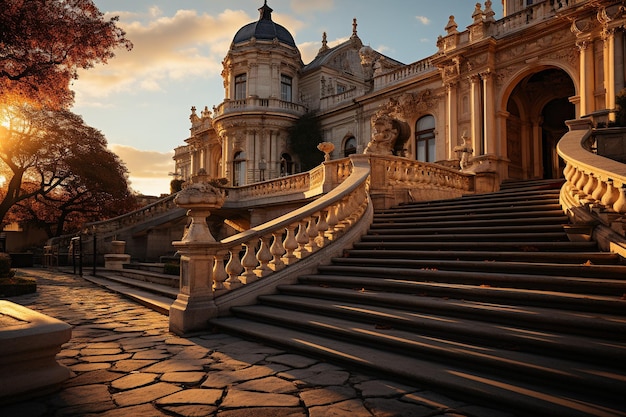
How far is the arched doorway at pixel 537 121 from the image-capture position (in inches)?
805

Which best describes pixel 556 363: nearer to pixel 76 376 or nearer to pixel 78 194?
pixel 76 376

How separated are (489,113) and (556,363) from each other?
18.0 meters

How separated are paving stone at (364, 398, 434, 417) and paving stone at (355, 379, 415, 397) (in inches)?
5.1

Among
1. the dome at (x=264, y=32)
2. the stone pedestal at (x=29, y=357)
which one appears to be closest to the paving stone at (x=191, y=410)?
the stone pedestal at (x=29, y=357)

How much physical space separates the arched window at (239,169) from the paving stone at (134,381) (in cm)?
2847

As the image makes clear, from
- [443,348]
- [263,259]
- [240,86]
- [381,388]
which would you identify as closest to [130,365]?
[381,388]

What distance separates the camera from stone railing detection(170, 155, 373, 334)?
20.2 feet

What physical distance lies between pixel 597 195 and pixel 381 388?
4963 mm

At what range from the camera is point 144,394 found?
3648 millimetres

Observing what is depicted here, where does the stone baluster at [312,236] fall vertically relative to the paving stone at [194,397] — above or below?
above

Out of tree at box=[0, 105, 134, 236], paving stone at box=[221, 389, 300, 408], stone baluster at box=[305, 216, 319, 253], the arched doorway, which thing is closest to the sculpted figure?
stone baluster at box=[305, 216, 319, 253]

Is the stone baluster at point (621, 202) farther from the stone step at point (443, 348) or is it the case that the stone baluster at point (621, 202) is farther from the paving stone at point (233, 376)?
the paving stone at point (233, 376)

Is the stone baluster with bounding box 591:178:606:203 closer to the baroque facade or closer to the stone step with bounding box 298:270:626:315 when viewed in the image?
the stone step with bounding box 298:270:626:315

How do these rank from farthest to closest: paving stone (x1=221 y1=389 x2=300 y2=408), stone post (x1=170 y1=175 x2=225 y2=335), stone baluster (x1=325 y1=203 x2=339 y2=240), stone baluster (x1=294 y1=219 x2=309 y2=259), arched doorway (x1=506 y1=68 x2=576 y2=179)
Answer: arched doorway (x1=506 y1=68 x2=576 y2=179), stone baluster (x1=325 y1=203 x2=339 y2=240), stone baluster (x1=294 y1=219 x2=309 y2=259), stone post (x1=170 y1=175 x2=225 y2=335), paving stone (x1=221 y1=389 x2=300 y2=408)
